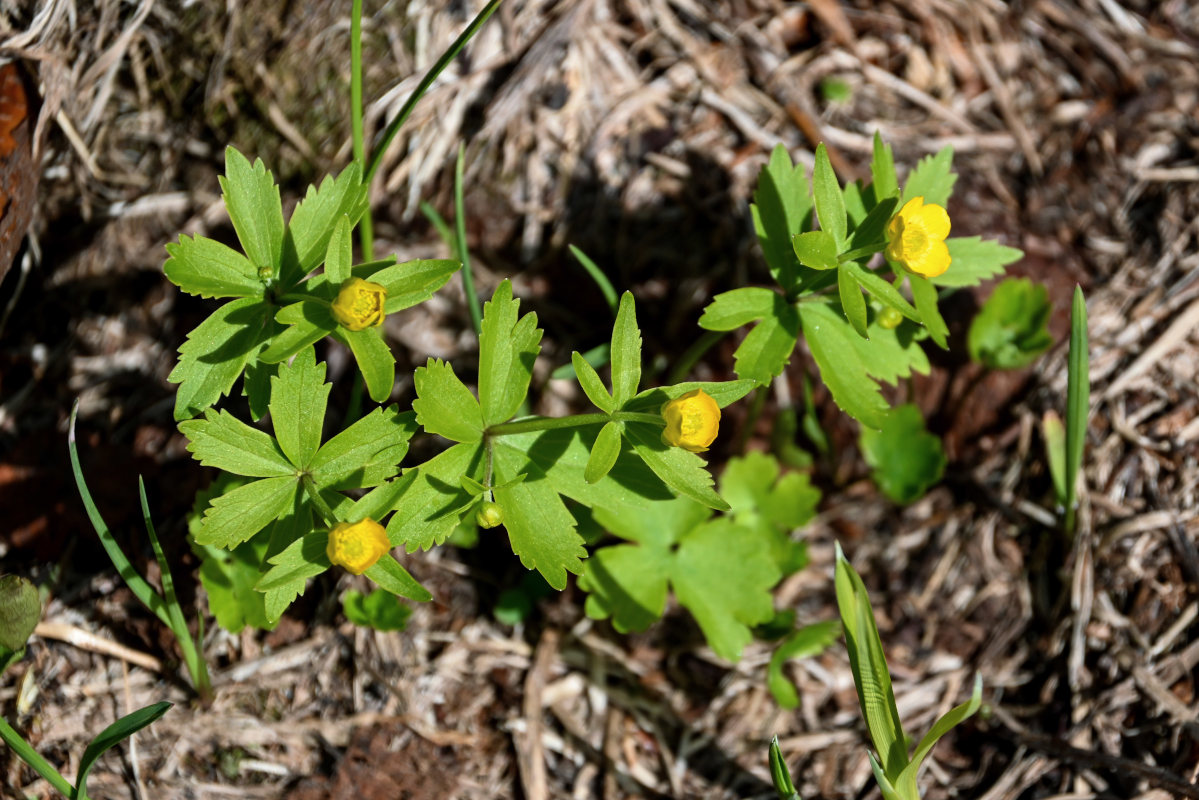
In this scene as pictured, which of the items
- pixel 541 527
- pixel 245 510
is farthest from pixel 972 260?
pixel 245 510

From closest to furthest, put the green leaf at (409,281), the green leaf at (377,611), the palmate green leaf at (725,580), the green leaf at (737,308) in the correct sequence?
1. the green leaf at (409,281)
2. the green leaf at (737,308)
3. the green leaf at (377,611)
4. the palmate green leaf at (725,580)

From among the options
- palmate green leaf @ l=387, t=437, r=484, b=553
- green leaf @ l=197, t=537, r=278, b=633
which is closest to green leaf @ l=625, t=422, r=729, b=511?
palmate green leaf @ l=387, t=437, r=484, b=553

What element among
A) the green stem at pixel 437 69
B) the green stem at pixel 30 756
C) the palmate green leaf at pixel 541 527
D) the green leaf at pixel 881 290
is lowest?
the green stem at pixel 30 756

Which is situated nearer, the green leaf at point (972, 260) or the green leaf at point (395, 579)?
the green leaf at point (395, 579)

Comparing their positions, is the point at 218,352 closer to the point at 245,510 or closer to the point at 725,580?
the point at 245,510

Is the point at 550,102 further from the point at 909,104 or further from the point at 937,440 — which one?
the point at 937,440

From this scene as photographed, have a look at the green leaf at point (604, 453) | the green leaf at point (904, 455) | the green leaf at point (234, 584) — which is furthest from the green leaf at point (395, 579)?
the green leaf at point (904, 455)

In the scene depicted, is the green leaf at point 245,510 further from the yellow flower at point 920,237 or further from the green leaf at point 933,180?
the green leaf at point 933,180
